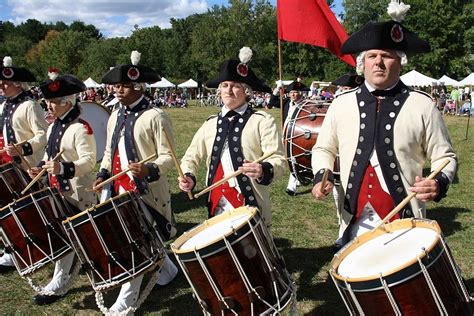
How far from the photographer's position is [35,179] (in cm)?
452

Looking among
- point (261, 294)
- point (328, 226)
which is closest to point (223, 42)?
A: point (328, 226)

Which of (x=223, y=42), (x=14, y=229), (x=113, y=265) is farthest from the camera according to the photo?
(x=223, y=42)

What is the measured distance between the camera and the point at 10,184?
4906mm

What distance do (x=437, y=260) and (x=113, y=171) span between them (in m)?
3.05

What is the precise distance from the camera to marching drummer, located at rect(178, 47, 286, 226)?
13.1ft

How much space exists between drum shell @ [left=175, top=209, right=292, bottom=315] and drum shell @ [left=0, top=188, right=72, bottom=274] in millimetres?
1768

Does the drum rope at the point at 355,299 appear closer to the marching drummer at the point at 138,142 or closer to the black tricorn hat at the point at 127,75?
the marching drummer at the point at 138,142

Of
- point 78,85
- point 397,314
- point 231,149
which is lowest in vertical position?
point 397,314

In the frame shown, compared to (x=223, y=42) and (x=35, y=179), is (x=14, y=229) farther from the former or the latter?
(x=223, y=42)

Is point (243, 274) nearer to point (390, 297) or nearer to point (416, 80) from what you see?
point (390, 297)

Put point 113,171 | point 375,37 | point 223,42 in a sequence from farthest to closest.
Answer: point 223,42, point 113,171, point 375,37

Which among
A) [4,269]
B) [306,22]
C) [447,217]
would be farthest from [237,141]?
[447,217]

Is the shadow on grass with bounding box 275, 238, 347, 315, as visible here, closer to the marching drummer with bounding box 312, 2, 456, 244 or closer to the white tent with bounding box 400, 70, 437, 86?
the marching drummer with bounding box 312, 2, 456, 244

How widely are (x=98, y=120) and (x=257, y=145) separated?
453 cm
